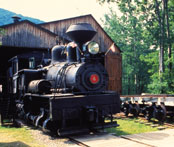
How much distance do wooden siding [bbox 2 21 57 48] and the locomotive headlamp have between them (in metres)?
7.90

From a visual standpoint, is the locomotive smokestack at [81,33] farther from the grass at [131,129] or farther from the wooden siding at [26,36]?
the wooden siding at [26,36]

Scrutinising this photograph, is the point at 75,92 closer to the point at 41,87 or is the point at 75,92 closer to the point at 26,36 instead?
the point at 41,87

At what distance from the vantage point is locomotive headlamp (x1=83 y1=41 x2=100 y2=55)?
6.94 m

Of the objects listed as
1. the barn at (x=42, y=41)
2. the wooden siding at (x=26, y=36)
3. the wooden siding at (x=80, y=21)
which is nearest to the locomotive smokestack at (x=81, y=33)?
the barn at (x=42, y=41)

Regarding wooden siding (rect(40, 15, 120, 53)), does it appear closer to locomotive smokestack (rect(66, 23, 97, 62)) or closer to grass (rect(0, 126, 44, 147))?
locomotive smokestack (rect(66, 23, 97, 62))

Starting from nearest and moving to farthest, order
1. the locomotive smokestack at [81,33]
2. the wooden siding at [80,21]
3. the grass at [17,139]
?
the grass at [17,139]
the locomotive smokestack at [81,33]
the wooden siding at [80,21]

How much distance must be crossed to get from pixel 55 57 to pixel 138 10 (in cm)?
1616

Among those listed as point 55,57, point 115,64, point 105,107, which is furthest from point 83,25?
point 115,64

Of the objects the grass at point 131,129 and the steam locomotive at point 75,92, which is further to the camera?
the grass at point 131,129

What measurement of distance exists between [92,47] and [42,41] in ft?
26.6

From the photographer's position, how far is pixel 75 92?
6.66 m

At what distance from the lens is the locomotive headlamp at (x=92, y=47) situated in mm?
6938

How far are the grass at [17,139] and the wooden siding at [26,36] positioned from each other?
704 centimetres

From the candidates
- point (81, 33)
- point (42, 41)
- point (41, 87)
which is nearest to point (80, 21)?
point (42, 41)
